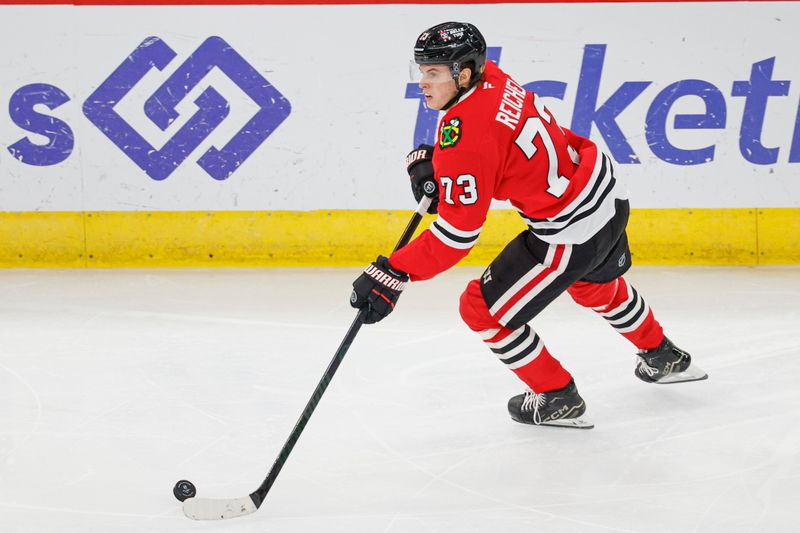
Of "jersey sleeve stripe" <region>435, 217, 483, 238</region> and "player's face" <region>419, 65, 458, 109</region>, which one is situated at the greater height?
"player's face" <region>419, 65, 458, 109</region>

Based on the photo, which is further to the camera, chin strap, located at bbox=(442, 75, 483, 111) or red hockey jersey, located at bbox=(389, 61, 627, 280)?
chin strap, located at bbox=(442, 75, 483, 111)

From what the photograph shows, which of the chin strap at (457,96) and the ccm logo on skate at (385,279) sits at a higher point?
the chin strap at (457,96)

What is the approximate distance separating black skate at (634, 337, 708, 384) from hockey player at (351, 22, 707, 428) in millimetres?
198

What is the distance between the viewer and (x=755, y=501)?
2467 millimetres

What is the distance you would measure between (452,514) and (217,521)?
54 centimetres

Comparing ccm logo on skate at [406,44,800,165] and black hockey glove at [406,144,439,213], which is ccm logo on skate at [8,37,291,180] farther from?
black hockey glove at [406,144,439,213]

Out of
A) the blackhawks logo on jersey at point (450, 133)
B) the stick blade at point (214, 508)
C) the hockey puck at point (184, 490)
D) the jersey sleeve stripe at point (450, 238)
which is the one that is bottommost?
the stick blade at point (214, 508)

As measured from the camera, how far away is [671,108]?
5.39m

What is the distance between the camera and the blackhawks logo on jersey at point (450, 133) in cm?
260

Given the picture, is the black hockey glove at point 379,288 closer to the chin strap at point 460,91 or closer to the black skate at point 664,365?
the chin strap at point 460,91

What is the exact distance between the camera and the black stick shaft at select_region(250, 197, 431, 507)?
2.47 meters

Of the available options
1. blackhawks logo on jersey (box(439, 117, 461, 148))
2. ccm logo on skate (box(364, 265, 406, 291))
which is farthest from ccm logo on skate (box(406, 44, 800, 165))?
ccm logo on skate (box(364, 265, 406, 291))

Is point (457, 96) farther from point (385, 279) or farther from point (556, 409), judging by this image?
point (556, 409)

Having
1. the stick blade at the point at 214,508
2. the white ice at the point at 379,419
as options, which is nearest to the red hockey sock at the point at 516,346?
the white ice at the point at 379,419
